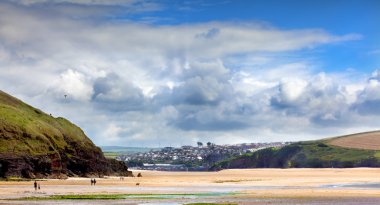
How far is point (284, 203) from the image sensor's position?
7800 cm

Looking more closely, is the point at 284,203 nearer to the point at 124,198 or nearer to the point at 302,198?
the point at 302,198

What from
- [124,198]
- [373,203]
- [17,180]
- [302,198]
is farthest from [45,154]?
[373,203]

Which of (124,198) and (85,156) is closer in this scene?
(124,198)

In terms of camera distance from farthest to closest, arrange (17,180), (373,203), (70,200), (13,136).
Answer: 1. (13,136)
2. (17,180)
3. (70,200)
4. (373,203)

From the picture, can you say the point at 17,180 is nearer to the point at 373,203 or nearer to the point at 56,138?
the point at 56,138

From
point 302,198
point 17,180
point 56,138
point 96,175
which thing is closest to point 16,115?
point 56,138

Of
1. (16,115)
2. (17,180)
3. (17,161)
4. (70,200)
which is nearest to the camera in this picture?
(70,200)

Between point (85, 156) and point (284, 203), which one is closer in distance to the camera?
point (284, 203)

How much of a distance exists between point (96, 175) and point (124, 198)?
108m

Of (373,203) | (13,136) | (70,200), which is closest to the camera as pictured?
(373,203)

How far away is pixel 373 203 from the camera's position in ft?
251

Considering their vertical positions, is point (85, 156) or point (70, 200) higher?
point (85, 156)

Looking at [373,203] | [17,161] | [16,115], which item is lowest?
[373,203]

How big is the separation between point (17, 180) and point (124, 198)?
7217 centimetres
